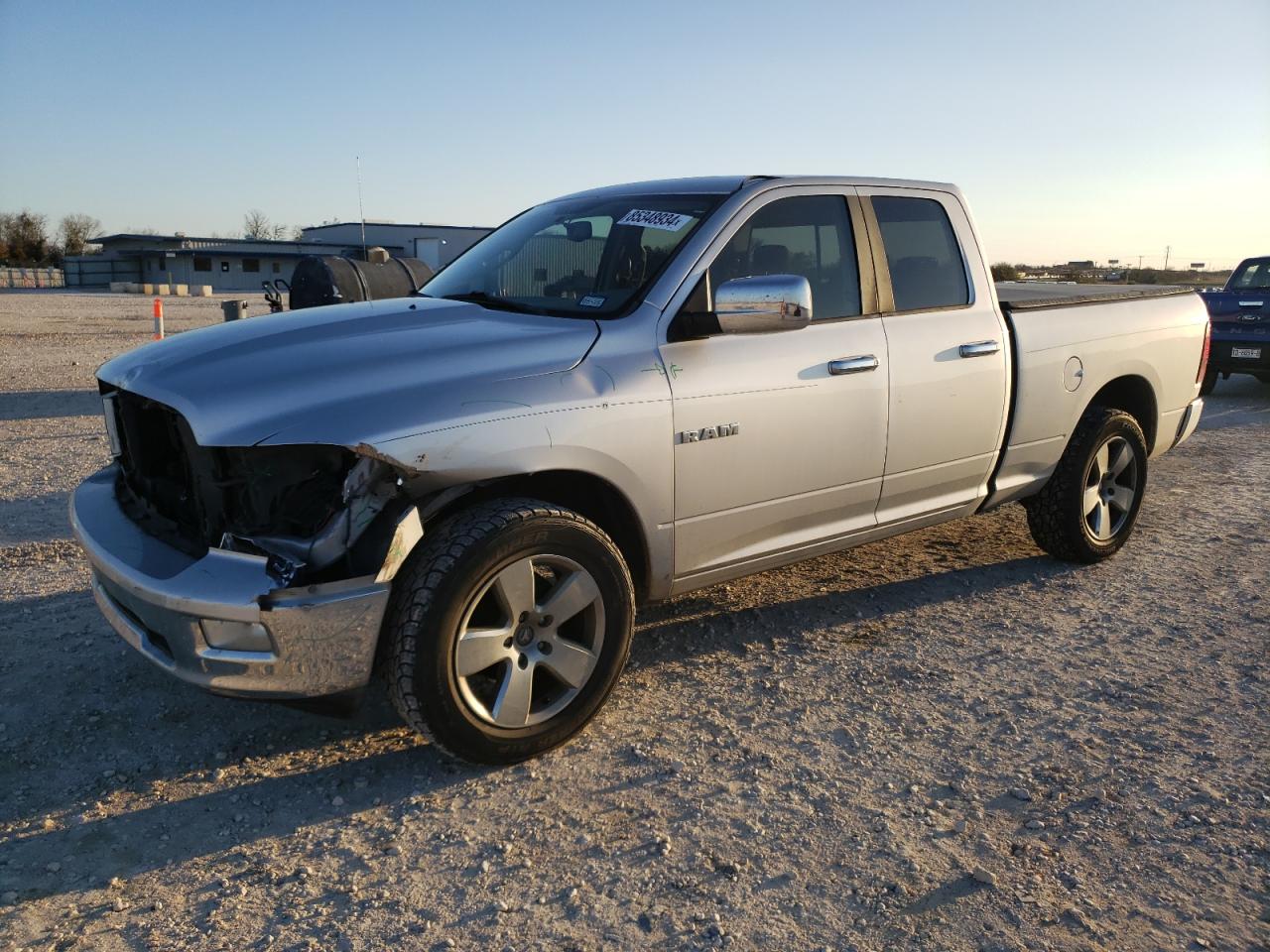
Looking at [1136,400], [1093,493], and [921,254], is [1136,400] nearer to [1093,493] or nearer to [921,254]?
[1093,493]

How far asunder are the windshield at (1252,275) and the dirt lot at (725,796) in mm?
9889

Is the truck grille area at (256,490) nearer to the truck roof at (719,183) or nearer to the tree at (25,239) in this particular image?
the truck roof at (719,183)

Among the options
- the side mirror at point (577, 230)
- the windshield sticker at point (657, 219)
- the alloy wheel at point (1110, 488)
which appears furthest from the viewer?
the alloy wheel at point (1110, 488)

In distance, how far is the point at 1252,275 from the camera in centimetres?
1276

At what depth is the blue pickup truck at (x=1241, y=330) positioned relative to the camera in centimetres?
1177

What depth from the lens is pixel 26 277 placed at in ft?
181

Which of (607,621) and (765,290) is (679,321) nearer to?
(765,290)

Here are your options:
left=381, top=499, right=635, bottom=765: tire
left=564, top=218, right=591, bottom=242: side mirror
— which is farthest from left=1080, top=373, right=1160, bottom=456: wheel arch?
left=381, top=499, right=635, bottom=765: tire

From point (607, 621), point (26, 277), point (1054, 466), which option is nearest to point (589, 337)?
point (607, 621)

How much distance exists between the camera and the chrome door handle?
4398 mm

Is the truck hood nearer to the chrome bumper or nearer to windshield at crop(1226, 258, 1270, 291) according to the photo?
the chrome bumper

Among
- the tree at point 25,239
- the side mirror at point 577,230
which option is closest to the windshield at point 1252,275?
the side mirror at point 577,230

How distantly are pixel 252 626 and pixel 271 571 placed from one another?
163 millimetres

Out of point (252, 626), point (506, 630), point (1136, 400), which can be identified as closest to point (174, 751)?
point (252, 626)
